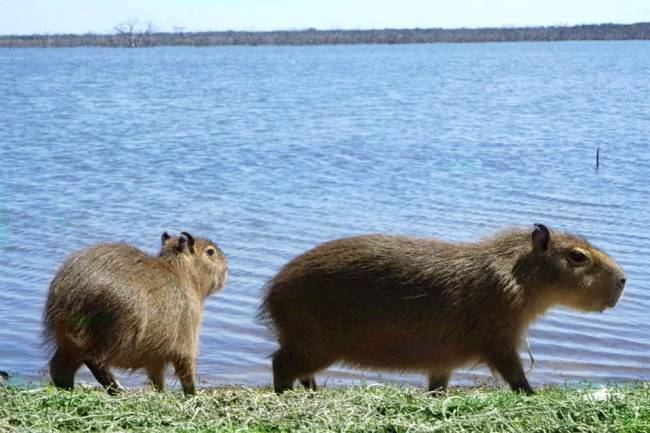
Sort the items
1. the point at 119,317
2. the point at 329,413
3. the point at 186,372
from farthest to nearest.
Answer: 1. the point at 186,372
2. the point at 119,317
3. the point at 329,413

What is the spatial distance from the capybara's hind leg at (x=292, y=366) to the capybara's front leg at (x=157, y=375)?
675mm

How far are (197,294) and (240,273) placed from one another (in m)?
4.48

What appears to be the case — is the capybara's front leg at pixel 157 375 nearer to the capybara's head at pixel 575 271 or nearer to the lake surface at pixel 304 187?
the lake surface at pixel 304 187

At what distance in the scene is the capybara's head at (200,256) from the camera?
6.93 meters

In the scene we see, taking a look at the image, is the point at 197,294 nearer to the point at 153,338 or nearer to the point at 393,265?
the point at 153,338

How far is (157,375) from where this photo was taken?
21.4 ft

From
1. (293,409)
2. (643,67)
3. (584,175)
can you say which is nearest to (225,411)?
(293,409)

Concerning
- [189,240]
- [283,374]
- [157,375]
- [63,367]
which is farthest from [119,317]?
[189,240]

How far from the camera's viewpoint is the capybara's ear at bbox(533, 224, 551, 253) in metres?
6.43

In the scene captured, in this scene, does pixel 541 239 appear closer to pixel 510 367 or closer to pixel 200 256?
pixel 510 367

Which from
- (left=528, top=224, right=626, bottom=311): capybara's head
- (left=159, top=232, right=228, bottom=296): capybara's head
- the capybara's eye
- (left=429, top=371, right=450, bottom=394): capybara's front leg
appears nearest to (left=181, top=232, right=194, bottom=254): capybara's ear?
(left=159, top=232, right=228, bottom=296): capybara's head

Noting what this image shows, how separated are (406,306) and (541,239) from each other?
2.95ft

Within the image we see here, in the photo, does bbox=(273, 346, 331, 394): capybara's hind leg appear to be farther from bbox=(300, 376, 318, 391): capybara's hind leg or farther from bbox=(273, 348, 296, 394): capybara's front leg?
bbox=(300, 376, 318, 391): capybara's hind leg

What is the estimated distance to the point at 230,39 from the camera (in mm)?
166625
